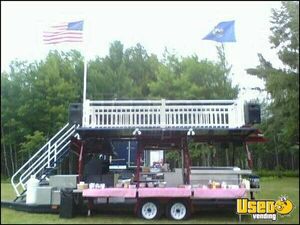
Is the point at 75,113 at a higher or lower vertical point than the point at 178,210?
higher

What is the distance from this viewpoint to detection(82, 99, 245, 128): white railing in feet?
24.9

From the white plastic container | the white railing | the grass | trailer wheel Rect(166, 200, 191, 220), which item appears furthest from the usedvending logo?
the white plastic container

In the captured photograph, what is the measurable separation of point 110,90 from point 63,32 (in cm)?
110

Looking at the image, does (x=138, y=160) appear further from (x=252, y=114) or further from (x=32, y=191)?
(x=252, y=114)

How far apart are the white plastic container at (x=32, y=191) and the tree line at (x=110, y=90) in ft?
3.99

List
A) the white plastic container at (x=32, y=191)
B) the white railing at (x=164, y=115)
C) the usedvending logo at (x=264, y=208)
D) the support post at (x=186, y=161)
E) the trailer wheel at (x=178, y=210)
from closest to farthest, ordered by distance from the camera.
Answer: the usedvending logo at (x=264, y=208), the trailer wheel at (x=178, y=210), the support post at (x=186, y=161), the white plastic container at (x=32, y=191), the white railing at (x=164, y=115)

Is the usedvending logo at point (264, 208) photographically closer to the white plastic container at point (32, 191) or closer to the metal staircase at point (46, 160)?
the metal staircase at point (46, 160)

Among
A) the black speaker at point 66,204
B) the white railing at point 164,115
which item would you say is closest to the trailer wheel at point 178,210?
the white railing at point 164,115

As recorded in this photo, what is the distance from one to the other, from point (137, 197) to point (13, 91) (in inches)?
103

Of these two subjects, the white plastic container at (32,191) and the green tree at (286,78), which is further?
the green tree at (286,78)

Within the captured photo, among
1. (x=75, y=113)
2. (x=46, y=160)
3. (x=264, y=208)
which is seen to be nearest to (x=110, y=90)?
(x=75, y=113)

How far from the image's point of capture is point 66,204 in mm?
7160

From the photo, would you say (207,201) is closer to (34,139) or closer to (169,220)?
(169,220)

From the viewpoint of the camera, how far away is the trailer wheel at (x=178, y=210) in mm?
6742
